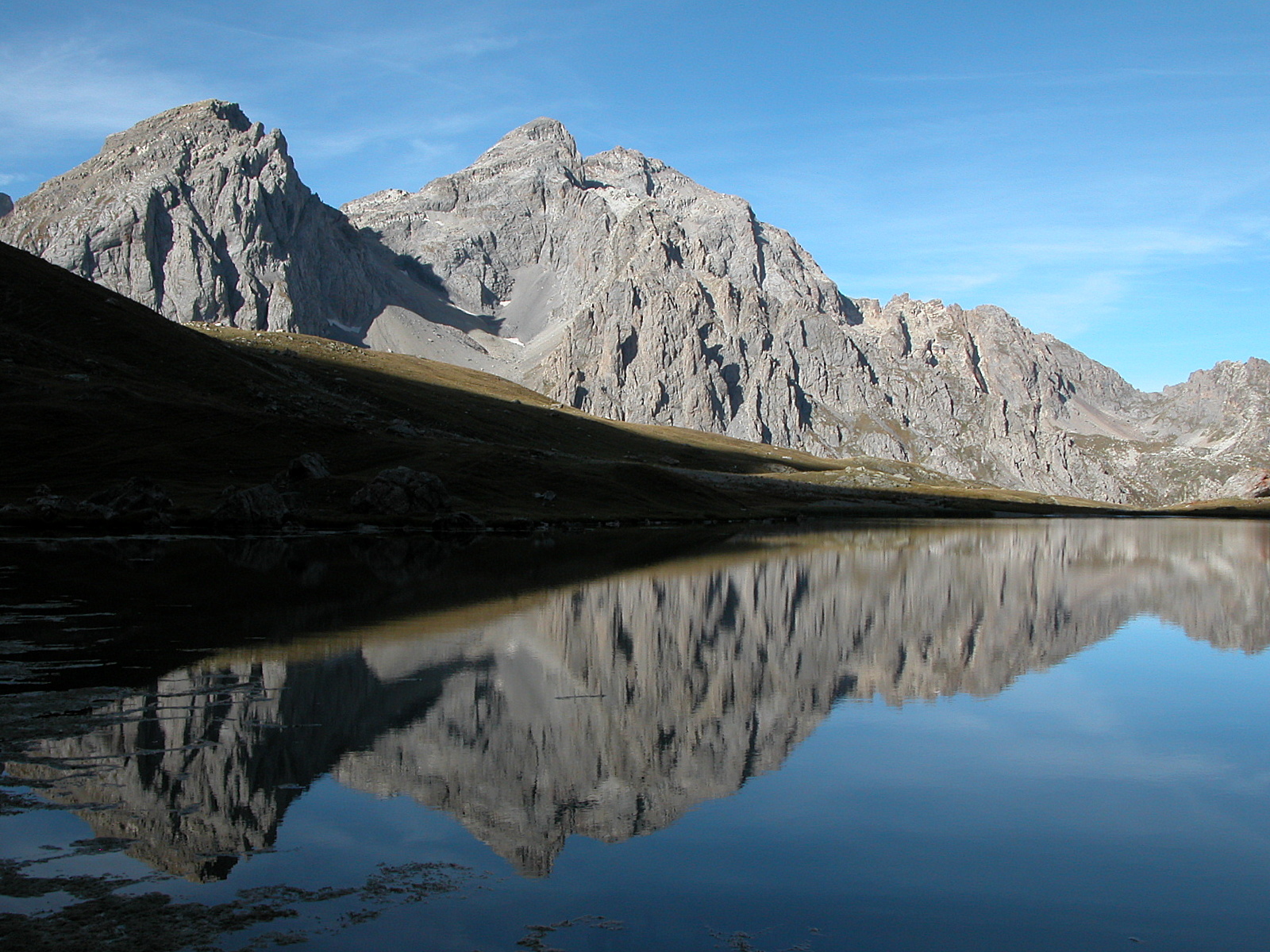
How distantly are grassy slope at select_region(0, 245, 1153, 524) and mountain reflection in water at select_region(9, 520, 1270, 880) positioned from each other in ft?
179

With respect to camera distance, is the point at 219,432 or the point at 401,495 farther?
the point at 219,432

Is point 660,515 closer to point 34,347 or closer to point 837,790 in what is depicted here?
point 34,347

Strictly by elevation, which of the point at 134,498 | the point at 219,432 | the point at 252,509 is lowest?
the point at 252,509

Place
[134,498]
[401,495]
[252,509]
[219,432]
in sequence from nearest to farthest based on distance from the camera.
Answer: [134,498] → [252,509] → [401,495] → [219,432]

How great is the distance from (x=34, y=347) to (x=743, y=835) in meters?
135

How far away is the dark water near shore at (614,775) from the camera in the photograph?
1342 cm

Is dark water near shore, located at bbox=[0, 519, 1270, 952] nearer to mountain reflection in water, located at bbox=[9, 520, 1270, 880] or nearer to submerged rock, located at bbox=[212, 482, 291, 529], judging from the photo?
mountain reflection in water, located at bbox=[9, 520, 1270, 880]

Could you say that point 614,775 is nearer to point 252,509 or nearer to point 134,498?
point 252,509

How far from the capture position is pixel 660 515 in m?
118

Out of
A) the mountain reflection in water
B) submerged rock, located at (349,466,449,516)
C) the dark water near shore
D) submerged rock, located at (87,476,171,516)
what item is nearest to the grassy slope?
submerged rock, located at (349,466,449,516)

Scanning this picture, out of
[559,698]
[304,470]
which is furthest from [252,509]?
[559,698]

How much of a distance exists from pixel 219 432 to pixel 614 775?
10291cm

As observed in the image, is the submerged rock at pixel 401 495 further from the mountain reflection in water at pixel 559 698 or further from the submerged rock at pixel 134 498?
the mountain reflection in water at pixel 559 698

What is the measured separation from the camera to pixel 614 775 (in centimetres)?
1986
